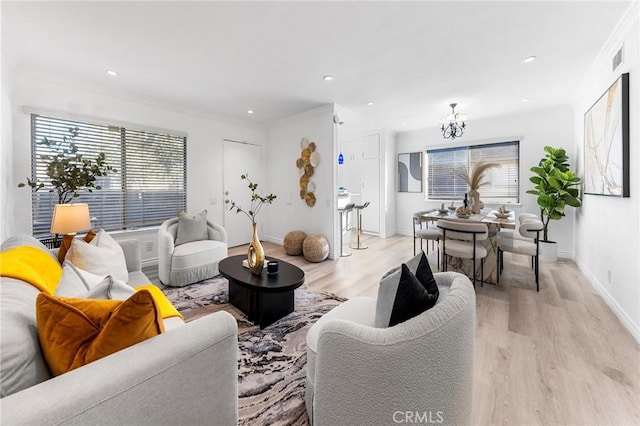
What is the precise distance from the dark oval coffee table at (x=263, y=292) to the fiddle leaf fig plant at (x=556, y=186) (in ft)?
13.6

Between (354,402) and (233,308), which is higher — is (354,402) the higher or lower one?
the higher one

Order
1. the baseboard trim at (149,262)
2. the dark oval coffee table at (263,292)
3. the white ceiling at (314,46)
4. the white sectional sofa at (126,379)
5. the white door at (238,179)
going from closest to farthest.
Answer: the white sectional sofa at (126,379) → the white ceiling at (314,46) → the dark oval coffee table at (263,292) → the baseboard trim at (149,262) → the white door at (238,179)

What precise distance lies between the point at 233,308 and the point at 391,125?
16.8ft

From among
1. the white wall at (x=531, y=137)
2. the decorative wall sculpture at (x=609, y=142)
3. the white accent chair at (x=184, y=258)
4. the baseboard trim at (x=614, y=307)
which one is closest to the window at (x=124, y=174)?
the white accent chair at (x=184, y=258)

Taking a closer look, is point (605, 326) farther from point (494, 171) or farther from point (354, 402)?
point (494, 171)

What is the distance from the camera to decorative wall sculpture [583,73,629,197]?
232 centimetres

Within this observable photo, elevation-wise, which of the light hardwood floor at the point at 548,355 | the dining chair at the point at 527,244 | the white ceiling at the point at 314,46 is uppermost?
the white ceiling at the point at 314,46

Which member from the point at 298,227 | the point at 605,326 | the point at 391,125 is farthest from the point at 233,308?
the point at 391,125

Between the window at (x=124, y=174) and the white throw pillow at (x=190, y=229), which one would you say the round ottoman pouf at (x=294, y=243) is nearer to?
the white throw pillow at (x=190, y=229)

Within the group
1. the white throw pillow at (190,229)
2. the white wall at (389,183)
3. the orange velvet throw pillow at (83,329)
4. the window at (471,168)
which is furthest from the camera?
the white wall at (389,183)

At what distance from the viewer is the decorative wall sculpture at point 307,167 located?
190 inches

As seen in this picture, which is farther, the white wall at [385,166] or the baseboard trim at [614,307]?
the white wall at [385,166]

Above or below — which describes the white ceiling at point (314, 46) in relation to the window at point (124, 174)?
above

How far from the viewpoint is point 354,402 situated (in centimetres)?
99
